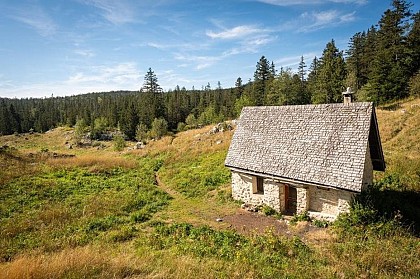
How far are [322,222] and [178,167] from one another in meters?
16.7

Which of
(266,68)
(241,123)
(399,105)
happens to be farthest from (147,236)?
(266,68)

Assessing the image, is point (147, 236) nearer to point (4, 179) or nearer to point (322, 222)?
point (322, 222)

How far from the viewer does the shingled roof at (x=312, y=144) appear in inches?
520

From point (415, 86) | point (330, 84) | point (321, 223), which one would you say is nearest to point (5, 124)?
point (330, 84)

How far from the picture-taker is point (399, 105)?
3375 cm

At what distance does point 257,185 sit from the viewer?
17.5 metres

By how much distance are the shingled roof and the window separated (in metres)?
1.02

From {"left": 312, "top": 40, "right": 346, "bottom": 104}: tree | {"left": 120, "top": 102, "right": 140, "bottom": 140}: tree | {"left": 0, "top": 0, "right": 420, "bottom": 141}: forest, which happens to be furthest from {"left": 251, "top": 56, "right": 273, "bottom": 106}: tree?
{"left": 120, "top": 102, "right": 140, "bottom": 140}: tree

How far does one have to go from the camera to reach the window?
17.1 metres

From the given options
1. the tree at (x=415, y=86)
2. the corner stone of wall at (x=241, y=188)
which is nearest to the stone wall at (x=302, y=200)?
the corner stone of wall at (x=241, y=188)

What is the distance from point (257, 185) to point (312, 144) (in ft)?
15.1

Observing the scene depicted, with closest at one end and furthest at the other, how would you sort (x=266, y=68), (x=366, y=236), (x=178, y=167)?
(x=366, y=236), (x=178, y=167), (x=266, y=68)

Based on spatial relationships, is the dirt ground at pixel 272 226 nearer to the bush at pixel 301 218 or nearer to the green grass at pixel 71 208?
the bush at pixel 301 218

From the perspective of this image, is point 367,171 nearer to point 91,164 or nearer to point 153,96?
point 91,164
